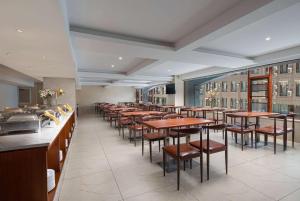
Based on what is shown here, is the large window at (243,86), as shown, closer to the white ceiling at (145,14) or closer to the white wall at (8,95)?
the white ceiling at (145,14)

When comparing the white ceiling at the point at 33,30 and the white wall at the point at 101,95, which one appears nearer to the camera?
the white ceiling at the point at 33,30

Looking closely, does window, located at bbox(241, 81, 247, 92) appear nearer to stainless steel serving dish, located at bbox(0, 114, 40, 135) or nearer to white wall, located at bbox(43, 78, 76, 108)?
stainless steel serving dish, located at bbox(0, 114, 40, 135)

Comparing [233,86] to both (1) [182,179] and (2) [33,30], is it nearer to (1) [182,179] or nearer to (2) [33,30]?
(1) [182,179]

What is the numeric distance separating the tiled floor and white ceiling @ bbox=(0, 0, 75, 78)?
2.22 meters

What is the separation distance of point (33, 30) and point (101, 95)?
49.2 ft

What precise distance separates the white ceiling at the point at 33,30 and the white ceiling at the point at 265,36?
2.66 m

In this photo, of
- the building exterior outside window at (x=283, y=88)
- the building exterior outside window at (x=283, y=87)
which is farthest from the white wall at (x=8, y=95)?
the building exterior outside window at (x=283, y=87)

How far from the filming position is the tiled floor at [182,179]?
2.08m

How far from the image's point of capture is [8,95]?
883 centimetres

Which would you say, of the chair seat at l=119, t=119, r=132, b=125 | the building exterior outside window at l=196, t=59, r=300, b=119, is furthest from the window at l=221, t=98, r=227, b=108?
the chair seat at l=119, t=119, r=132, b=125

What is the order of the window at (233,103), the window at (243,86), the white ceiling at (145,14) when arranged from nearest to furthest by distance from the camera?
the white ceiling at (145,14) < the window at (243,86) < the window at (233,103)

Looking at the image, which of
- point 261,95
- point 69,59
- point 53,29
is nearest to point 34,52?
point 69,59

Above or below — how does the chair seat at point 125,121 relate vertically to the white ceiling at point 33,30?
below

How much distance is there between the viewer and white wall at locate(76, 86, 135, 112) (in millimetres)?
16156
